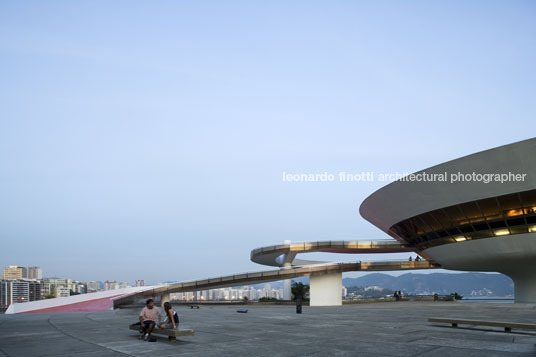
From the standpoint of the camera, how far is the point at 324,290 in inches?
1486

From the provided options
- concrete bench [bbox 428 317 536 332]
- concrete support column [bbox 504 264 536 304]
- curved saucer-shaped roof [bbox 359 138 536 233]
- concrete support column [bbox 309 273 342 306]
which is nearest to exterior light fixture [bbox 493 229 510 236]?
curved saucer-shaped roof [bbox 359 138 536 233]

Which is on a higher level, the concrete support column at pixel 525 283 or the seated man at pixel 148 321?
the seated man at pixel 148 321

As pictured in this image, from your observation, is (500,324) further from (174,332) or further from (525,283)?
(525,283)

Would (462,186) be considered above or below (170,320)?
above

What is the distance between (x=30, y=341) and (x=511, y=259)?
31.0 m

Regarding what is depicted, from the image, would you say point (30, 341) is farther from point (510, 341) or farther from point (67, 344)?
point (510, 341)

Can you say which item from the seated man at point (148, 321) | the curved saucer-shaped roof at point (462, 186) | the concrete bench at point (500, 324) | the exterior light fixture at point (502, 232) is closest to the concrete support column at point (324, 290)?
the curved saucer-shaped roof at point (462, 186)

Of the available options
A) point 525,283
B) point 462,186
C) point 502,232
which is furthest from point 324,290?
point 525,283

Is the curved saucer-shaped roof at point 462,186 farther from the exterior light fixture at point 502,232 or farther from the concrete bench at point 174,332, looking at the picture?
the concrete bench at point 174,332

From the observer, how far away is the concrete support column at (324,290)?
37656 millimetres

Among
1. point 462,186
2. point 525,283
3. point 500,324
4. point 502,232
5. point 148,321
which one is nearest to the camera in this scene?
point 148,321

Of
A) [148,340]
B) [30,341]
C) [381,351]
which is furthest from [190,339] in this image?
[381,351]

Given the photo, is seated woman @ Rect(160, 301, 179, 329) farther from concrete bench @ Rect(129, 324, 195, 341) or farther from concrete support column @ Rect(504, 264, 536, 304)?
concrete support column @ Rect(504, 264, 536, 304)

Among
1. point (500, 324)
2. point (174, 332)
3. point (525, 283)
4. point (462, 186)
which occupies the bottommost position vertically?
point (525, 283)
